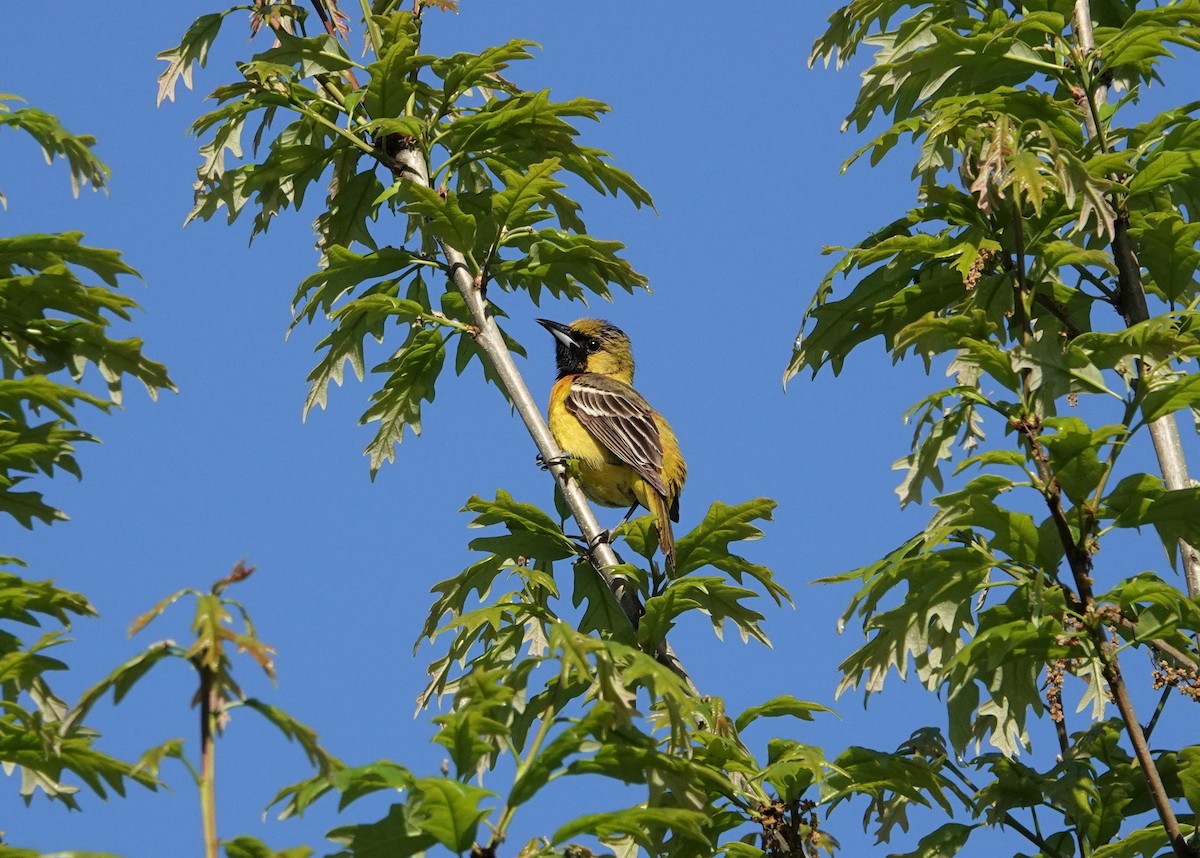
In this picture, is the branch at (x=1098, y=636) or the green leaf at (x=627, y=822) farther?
the branch at (x=1098, y=636)

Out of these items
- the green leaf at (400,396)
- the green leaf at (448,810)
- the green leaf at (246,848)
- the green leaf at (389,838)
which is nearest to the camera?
the green leaf at (246,848)

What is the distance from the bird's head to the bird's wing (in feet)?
2.44

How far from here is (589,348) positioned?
1020cm

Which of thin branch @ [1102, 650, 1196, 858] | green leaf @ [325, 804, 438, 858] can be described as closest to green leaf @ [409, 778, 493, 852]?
green leaf @ [325, 804, 438, 858]

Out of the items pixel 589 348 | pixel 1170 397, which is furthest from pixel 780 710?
pixel 589 348

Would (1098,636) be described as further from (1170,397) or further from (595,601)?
(595,601)

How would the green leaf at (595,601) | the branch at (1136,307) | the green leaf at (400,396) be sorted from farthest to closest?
the green leaf at (400,396), the green leaf at (595,601), the branch at (1136,307)

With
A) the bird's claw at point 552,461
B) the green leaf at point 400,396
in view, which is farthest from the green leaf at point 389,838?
the green leaf at point 400,396

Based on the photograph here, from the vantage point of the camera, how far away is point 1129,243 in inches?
238

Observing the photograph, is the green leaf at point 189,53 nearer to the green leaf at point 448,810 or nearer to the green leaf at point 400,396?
the green leaf at point 400,396

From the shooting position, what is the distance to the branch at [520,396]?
235 inches

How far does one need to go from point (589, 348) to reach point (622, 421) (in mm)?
1807

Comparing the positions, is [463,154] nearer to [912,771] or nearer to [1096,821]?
[912,771]

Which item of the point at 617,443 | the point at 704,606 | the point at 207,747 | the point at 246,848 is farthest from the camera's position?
the point at 617,443
